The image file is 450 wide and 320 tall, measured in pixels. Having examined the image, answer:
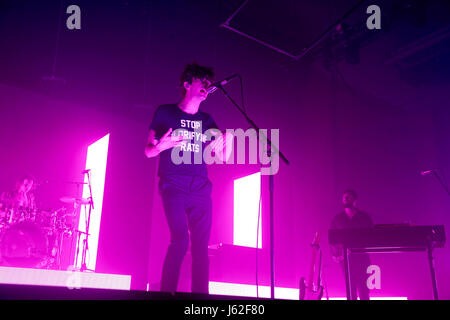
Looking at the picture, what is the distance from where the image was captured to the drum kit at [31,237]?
4.56 meters

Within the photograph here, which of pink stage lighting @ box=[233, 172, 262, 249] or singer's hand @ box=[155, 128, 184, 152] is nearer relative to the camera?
singer's hand @ box=[155, 128, 184, 152]

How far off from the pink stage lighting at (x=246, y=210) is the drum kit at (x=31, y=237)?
2.41 m

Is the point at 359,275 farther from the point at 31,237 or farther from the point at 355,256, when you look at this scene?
the point at 31,237

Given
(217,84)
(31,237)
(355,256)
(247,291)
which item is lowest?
(247,291)

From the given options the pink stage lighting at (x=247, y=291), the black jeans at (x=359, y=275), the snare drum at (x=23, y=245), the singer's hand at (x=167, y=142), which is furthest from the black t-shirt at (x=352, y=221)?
the snare drum at (x=23, y=245)

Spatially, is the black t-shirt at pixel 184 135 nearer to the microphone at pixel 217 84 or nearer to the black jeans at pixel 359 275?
the microphone at pixel 217 84

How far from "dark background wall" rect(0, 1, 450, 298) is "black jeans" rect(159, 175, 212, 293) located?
251 centimetres

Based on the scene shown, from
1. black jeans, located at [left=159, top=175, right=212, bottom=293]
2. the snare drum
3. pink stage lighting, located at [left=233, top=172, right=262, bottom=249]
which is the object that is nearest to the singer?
black jeans, located at [left=159, top=175, right=212, bottom=293]

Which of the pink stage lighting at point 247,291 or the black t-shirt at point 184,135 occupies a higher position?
the black t-shirt at point 184,135

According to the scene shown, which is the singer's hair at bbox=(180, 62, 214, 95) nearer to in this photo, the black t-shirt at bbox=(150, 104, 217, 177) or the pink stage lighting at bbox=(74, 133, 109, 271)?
the black t-shirt at bbox=(150, 104, 217, 177)

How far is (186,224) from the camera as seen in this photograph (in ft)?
7.71

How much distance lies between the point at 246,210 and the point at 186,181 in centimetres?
397

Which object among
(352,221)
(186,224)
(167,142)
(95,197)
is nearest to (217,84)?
(167,142)

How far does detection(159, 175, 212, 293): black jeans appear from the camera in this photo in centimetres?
226
